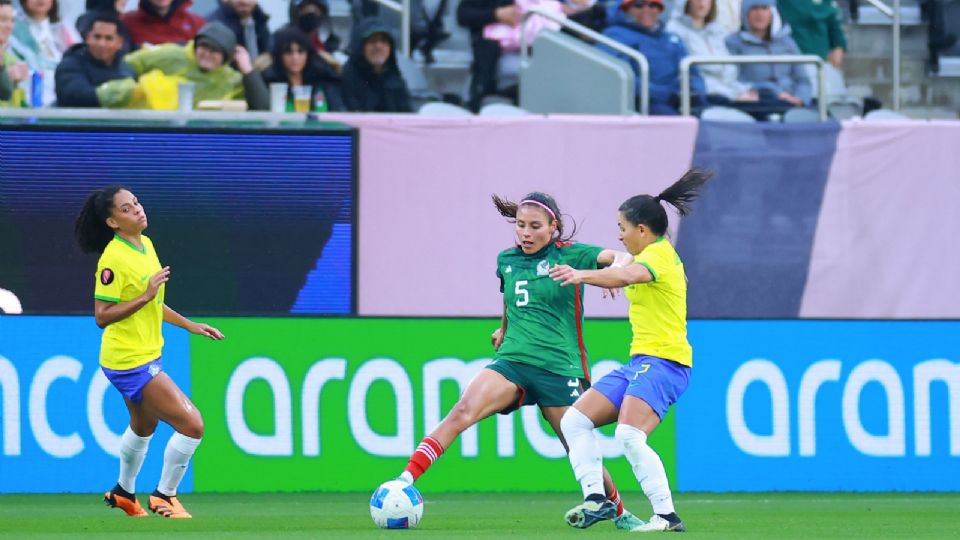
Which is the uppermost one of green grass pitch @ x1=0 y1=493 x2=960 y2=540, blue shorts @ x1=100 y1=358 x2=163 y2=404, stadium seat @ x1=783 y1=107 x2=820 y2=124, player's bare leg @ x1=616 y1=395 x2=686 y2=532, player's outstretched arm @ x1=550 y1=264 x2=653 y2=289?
stadium seat @ x1=783 y1=107 x2=820 y2=124

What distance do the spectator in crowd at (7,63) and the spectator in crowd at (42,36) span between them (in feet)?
0.86

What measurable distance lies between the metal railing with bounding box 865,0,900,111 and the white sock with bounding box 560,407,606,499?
8707 mm

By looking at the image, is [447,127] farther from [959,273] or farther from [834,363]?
[959,273]

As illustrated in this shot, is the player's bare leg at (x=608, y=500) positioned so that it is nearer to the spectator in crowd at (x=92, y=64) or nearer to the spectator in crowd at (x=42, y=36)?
the spectator in crowd at (x=92, y=64)

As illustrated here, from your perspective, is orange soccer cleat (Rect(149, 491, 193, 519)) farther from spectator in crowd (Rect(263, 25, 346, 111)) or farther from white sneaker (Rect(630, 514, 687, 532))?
spectator in crowd (Rect(263, 25, 346, 111))

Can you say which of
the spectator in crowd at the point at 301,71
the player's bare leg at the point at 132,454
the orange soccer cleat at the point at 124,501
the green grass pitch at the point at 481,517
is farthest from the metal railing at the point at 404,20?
the orange soccer cleat at the point at 124,501

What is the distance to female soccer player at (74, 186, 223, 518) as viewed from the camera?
32.2 feet

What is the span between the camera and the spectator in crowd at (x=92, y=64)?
1380cm

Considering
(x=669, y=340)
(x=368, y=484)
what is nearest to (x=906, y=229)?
(x=368, y=484)

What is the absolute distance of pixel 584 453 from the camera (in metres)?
8.76

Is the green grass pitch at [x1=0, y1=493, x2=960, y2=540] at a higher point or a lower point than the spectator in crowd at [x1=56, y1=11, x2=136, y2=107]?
lower

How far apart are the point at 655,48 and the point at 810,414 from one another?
433 cm

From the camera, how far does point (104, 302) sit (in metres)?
9.81

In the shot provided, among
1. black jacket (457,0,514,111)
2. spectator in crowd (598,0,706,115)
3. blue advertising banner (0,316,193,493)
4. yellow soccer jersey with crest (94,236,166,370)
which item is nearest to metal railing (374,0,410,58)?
black jacket (457,0,514,111)
